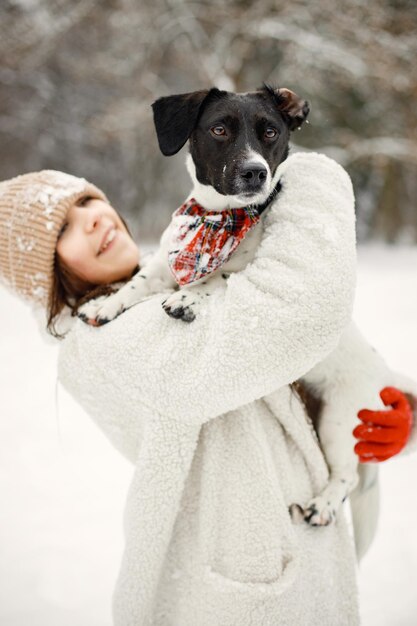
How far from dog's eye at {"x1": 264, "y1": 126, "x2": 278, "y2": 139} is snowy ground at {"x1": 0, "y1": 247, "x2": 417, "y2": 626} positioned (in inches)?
47.5

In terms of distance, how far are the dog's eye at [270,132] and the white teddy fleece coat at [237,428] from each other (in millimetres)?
345

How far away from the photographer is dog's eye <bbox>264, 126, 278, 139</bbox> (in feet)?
5.77

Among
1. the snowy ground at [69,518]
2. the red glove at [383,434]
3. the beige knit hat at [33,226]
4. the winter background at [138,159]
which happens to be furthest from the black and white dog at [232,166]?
the winter background at [138,159]

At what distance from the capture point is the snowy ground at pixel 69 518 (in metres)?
2.26

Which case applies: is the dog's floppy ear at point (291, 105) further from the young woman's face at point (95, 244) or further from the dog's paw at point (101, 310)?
the dog's paw at point (101, 310)

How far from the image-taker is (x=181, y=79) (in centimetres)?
1194

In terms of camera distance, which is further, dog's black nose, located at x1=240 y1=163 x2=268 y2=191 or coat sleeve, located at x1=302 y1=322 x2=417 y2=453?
coat sleeve, located at x1=302 y1=322 x2=417 y2=453

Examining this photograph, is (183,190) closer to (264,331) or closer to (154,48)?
(154,48)

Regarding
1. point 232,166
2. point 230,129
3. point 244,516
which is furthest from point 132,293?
point 244,516

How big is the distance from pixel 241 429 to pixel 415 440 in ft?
2.26

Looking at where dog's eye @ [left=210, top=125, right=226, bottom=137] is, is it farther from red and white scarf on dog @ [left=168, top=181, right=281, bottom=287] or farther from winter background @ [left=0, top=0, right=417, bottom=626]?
winter background @ [left=0, top=0, right=417, bottom=626]

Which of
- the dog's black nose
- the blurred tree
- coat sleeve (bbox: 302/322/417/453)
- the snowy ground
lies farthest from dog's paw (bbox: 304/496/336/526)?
the blurred tree

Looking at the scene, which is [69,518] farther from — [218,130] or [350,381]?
[218,130]

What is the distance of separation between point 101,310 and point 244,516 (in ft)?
2.52
